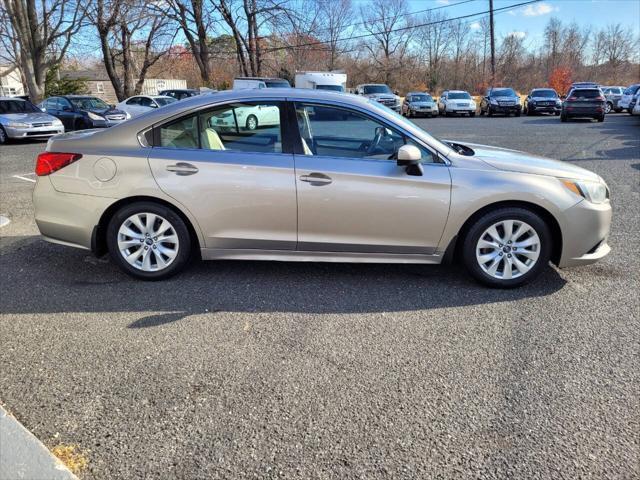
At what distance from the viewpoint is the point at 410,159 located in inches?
156

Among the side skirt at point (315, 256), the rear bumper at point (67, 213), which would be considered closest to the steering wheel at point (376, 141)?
the side skirt at point (315, 256)

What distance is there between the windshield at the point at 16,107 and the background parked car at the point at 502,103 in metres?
23.2

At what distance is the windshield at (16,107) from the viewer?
17031 millimetres

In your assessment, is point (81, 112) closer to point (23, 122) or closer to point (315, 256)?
point (23, 122)

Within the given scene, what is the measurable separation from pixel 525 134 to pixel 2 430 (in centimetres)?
1877

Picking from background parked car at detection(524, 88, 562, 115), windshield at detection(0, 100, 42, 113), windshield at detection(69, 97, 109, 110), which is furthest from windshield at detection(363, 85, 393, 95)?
windshield at detection(0, 100, 42, 113)

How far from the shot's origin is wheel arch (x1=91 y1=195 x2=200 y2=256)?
14.1 feet

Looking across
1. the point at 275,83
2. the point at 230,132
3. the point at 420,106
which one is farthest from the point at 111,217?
the point at 420,106

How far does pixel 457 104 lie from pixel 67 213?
2875cm

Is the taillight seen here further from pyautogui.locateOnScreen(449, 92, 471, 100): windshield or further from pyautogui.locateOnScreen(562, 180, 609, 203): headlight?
pyautogui.locateOnScreen(449, 92, 471, 100): windshield

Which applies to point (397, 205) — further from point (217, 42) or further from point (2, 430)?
point (217, 42)

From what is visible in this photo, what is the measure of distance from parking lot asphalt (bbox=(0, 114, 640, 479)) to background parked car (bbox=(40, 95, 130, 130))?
1512cm

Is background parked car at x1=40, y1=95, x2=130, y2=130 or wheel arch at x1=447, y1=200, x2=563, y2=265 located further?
background parked car at x1=40, y1=95, x2=130, y2=130

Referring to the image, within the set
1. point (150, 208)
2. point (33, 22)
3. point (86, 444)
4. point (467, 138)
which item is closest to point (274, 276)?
point (150, 208)
